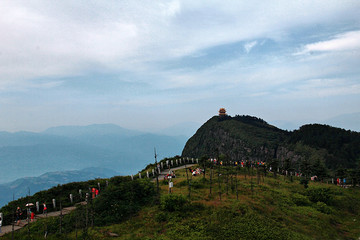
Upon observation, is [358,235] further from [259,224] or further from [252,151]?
[252,151]

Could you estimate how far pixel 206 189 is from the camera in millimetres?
28969

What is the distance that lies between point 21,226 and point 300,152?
287 ft

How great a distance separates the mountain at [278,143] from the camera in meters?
74.8

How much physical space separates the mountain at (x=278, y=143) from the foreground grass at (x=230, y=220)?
15479 mm

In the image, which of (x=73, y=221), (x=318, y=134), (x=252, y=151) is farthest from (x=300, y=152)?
(x=73, y=221)

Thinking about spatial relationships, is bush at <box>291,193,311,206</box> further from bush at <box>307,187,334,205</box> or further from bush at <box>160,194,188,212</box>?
bush at <box>160,194,188,212</box>

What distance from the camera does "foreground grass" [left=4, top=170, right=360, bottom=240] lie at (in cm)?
1705

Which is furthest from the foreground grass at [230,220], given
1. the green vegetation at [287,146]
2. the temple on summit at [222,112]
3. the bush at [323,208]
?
the temple on summit at [222,112]

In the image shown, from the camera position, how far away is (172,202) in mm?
21031

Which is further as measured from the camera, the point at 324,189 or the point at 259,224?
the point at 324,189

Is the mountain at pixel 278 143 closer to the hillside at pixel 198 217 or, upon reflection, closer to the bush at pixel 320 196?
the bush at pixel 320 196

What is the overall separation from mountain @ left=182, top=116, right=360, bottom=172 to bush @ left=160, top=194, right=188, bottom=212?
2022cm

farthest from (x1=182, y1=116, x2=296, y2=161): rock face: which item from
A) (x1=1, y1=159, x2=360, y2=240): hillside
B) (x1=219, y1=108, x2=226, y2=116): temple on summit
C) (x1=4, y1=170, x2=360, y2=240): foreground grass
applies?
(x1=1, y1=159, x2=360, y2=240): hillside

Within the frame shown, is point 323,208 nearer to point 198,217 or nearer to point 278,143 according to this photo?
point 198,217
